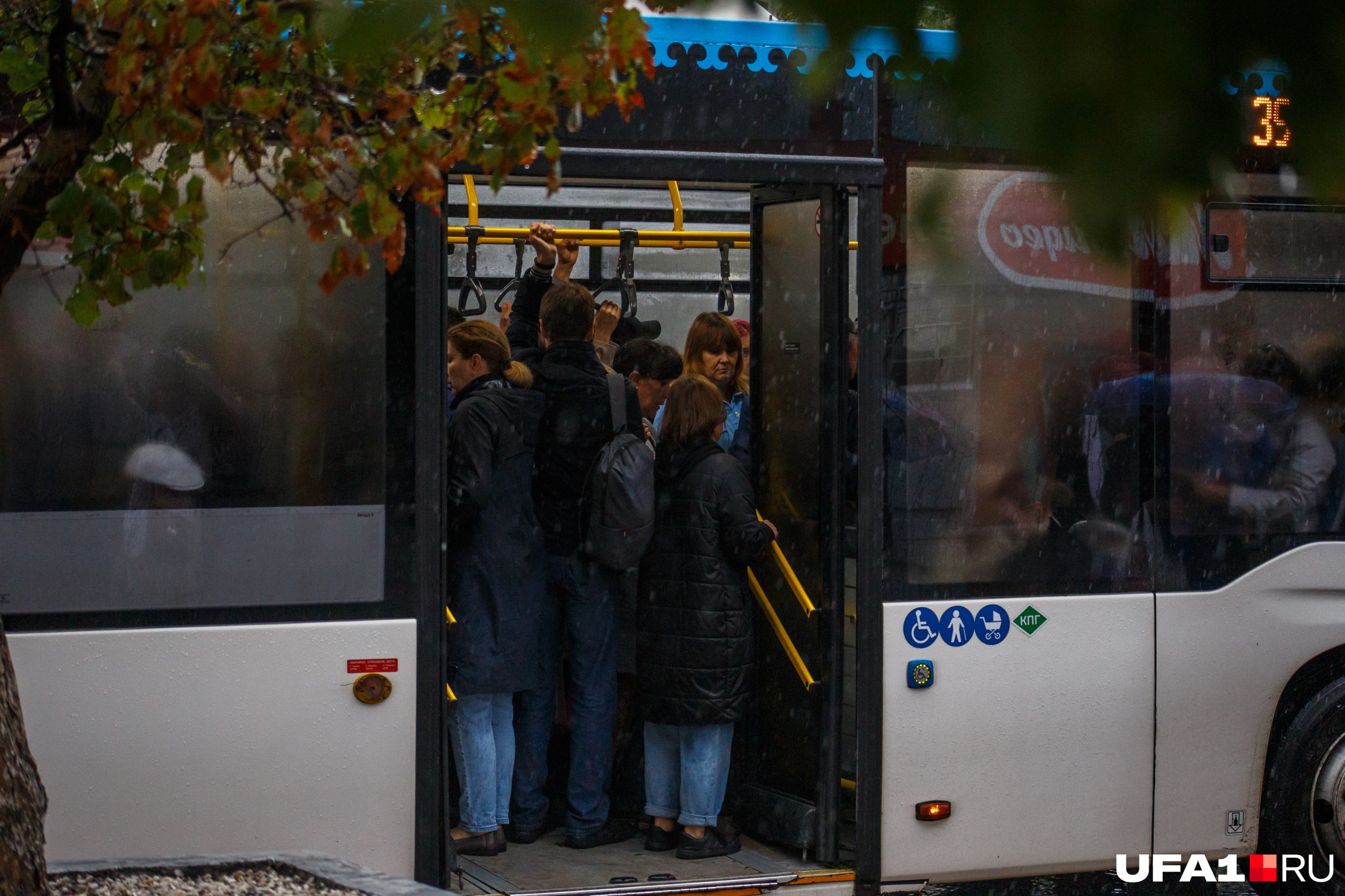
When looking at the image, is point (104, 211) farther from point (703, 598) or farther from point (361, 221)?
point (703, 598)

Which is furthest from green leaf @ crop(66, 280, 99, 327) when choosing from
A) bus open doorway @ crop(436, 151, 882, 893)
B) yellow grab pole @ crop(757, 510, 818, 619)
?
yellow grab pole @ crop(757, 510, 818, 619)

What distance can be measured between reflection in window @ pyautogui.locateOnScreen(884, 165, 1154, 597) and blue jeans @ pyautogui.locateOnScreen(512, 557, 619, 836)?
1.17 meters

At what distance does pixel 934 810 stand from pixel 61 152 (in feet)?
10.3

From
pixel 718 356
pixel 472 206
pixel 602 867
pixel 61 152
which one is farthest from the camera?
pixel 472 206

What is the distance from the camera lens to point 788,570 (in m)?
4.89

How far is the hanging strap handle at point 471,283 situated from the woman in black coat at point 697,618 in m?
1.75

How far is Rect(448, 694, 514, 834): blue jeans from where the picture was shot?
4.79 metres

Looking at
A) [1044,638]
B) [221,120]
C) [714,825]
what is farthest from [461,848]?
[221,120]

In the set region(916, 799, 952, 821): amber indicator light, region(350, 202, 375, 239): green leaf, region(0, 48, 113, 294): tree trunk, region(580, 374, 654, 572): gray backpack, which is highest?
region(0, 48, 113, 294): tree trunk

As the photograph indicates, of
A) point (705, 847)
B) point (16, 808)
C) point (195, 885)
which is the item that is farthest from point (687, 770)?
point (16, 808)

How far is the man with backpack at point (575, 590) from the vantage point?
16.6 feet

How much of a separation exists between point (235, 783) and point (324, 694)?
331 millimetres

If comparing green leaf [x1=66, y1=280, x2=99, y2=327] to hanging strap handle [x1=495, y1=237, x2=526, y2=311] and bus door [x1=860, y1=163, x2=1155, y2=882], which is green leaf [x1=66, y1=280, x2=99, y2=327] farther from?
hanging strap handle [x1=495, y1=237, x2=526, y2=311]

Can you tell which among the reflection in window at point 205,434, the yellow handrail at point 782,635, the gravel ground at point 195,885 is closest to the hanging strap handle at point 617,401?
the yellow handrail at point 782,635
